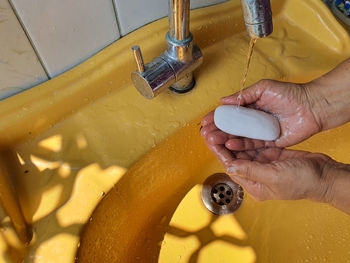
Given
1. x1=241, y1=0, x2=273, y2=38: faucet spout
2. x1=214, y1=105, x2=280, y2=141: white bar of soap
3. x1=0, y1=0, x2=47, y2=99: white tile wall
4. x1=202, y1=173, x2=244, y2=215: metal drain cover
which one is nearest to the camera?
x1=241, y1=0, x2=273, y2=38: faucet spout

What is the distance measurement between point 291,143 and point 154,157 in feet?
0.90

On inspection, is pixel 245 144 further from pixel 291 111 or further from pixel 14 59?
pixel 14 59

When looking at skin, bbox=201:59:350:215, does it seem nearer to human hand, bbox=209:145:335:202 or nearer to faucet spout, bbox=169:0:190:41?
human hand, bbox=209:145:335:202

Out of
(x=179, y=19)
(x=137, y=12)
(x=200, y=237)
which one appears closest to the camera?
(x=179, y=19)

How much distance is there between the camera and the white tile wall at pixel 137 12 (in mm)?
516

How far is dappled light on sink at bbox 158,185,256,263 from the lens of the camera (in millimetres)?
621

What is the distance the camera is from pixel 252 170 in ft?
1.63

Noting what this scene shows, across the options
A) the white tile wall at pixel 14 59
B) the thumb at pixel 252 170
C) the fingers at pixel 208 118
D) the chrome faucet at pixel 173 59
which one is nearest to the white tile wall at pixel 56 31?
the white tile wall at pixel 14 59

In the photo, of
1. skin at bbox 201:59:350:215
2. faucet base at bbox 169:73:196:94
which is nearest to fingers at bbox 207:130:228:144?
skin at bbox 201:59:350:215

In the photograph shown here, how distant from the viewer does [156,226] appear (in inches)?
25.1

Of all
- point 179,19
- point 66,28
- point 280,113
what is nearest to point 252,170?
point 280,113

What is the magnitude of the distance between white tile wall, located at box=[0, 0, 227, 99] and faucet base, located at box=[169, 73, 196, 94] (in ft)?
0.43

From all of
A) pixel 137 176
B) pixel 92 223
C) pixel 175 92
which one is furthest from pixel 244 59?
pixel 92 223

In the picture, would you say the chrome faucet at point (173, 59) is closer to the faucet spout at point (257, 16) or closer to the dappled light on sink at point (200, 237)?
the faucet spout at point (257, 16)
